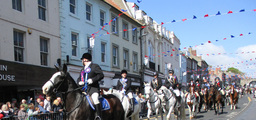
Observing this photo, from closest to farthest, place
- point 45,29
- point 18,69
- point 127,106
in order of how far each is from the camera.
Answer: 1. point 127,106
2. point 18,69
3. point 45,29

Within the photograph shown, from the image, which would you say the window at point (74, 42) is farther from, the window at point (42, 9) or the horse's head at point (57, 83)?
the horse's head at point (57, 83)

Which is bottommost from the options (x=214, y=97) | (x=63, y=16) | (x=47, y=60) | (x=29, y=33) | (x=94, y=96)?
(x=214, y=97)

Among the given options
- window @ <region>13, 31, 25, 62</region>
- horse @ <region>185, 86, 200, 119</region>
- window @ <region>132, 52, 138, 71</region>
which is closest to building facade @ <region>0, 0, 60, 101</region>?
window @ <region>13, 31, 25, 62</region>

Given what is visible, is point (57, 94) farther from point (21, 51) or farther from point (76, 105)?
point (21, 51)

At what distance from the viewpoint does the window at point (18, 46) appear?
16.4m

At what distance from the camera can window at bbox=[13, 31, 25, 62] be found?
16.4 meters

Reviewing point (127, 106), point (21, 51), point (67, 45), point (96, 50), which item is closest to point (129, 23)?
point (96, 50)

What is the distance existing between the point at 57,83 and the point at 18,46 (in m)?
10.8

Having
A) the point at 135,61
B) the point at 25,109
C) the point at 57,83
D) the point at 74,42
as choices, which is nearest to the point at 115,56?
the point at 135,61

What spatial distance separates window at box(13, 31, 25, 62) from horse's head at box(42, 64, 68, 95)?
1048cm

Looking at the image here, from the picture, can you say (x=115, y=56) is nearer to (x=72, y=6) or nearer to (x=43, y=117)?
(x=72, y=6)

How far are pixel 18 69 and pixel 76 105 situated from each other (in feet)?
33.0

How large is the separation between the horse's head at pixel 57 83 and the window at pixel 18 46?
1048 centimetres

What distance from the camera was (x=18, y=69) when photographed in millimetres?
15914
